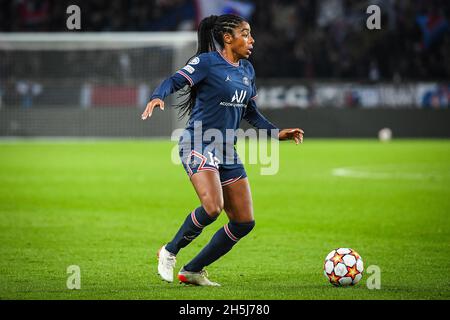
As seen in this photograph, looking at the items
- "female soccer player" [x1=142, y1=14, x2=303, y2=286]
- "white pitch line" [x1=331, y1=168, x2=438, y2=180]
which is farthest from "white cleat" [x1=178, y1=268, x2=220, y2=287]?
"white pitch line" [x1=331, y1=168, x2=438, y2=180]

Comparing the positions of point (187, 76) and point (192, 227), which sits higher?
point (187, 76)

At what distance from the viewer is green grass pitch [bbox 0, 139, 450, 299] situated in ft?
25.6

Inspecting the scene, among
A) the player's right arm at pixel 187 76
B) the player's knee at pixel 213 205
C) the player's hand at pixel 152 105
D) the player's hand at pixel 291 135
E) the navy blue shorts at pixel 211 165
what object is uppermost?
the player's right arm at pixel 187 76

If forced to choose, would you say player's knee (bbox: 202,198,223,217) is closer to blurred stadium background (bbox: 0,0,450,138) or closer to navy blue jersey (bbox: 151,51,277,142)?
navy blue jersey (bbox: 151,51,277,142)

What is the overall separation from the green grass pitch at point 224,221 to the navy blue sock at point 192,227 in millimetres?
376

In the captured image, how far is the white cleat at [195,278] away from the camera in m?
→ 7.79

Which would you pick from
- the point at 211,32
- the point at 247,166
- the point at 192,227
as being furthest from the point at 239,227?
the point at 247,166

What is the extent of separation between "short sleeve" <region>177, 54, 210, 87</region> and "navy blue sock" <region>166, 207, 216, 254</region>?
110 centimetres

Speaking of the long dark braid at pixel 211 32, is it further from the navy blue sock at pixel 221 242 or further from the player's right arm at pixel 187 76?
the navy blue sock at pixel 221 242

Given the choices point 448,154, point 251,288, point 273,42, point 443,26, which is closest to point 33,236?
point 251,288

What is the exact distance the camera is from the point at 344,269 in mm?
7719

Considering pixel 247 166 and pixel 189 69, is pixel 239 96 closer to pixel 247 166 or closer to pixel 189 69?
pixel 189 69

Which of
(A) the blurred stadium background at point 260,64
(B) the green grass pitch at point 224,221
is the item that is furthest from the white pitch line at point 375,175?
(A) the blurred stadium background at point 260,64

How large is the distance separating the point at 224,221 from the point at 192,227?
212 inches
